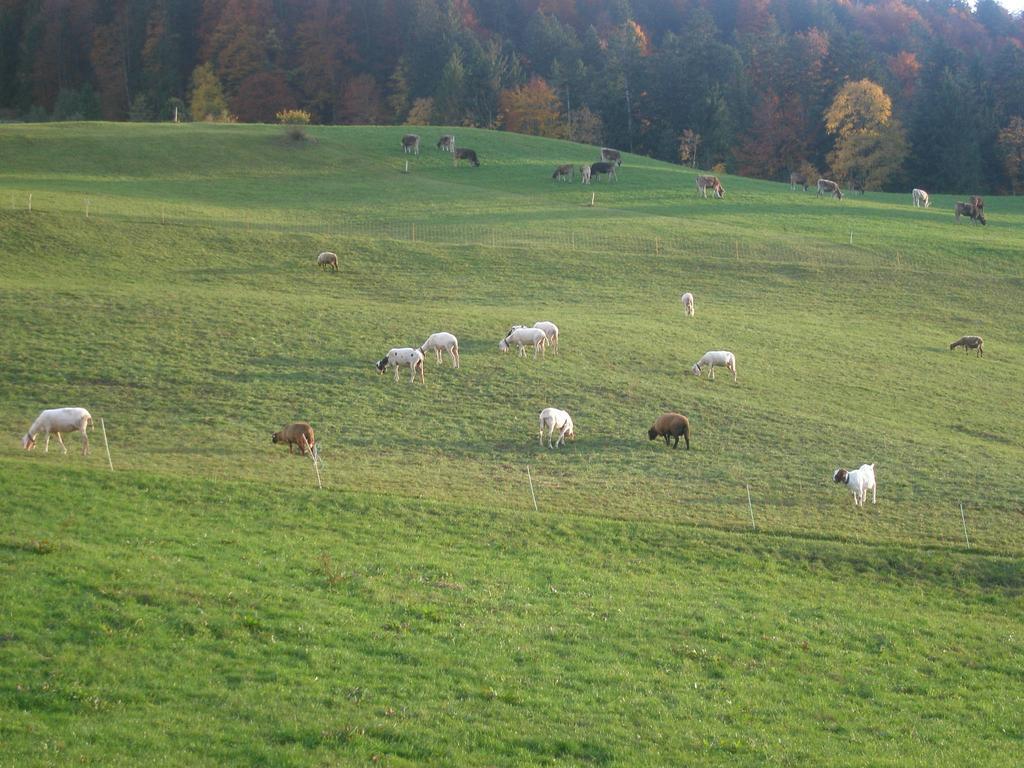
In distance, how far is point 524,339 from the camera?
124ft

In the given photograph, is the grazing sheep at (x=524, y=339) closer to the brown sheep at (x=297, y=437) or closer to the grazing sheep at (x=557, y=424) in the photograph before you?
the grazing sheep at (x=557, y=424)

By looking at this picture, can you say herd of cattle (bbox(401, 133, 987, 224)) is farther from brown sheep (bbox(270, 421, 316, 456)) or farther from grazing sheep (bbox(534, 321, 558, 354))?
brown sheep (bbox(270, 421, 316, 456))

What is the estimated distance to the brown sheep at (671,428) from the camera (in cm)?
2969

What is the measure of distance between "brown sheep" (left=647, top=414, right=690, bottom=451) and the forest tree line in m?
72.2

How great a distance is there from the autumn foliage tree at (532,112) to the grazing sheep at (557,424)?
3294 inches

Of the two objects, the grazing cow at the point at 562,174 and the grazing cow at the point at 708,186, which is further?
the grazing cow at the point at 562,174

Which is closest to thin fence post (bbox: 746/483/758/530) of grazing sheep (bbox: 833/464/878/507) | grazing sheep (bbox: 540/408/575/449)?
grazing sheep (bbox: 833/464/878/507)

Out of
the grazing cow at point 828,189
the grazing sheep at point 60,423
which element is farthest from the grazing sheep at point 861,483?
the grazing cow at point 828,189

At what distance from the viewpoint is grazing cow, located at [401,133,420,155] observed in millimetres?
79938

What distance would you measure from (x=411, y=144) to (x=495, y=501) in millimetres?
60843

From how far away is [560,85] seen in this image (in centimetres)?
11494

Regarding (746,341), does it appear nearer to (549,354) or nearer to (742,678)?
(549,354)

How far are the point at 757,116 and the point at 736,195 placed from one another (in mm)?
38611

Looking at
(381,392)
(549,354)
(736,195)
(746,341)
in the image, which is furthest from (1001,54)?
(381,392)
